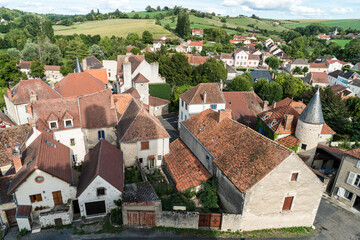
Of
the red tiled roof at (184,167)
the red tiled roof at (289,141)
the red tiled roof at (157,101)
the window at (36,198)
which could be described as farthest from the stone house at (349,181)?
the red tiled roof at (157,101)

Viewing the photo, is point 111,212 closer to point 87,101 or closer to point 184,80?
point 87,101

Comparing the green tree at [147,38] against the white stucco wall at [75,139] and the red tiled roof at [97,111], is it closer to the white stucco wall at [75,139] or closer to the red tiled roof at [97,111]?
the red tiled roof at [97,111]

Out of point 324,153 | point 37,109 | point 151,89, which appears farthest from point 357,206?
point 151,89

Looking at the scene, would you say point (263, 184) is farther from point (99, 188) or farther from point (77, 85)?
point (77, 85)

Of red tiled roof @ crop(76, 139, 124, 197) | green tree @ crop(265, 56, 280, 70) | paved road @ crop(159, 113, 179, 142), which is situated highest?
red tiled roof @ crop(76, 139, 124, 197)

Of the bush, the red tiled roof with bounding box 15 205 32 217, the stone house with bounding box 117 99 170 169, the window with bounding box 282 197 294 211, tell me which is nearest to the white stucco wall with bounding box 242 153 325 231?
the window with bounding box 282 197 294 211

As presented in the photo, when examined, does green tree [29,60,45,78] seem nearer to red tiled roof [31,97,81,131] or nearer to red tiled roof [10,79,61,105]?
red tiled roof [10,79,61,105]
